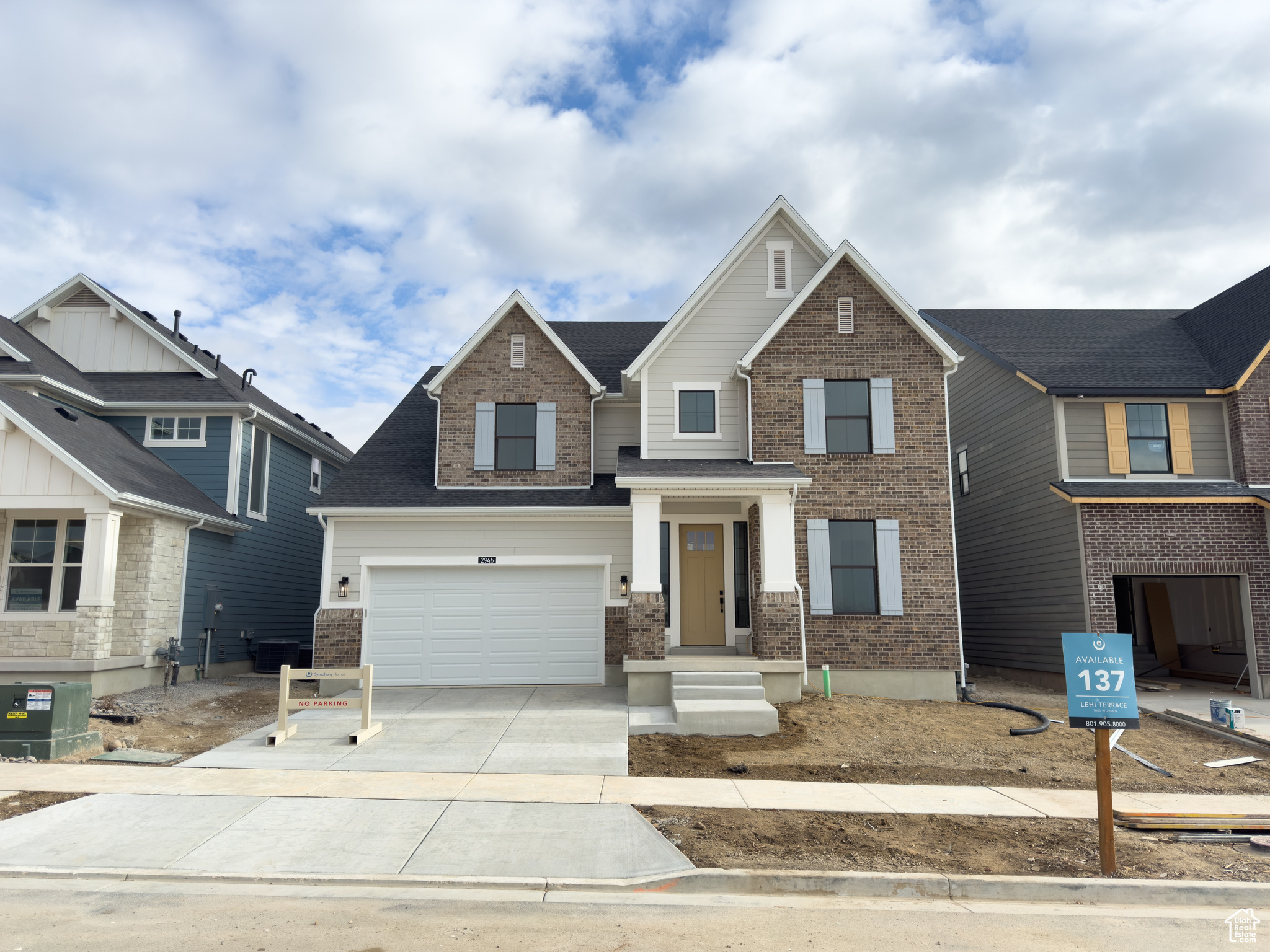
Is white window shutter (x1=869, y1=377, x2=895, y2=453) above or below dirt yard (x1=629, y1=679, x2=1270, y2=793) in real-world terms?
above

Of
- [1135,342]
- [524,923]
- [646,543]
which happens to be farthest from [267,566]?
[1135,342]

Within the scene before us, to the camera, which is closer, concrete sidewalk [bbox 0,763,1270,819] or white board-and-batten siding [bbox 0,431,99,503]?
concrete sidewalk [bbox 0,763,1270,819]

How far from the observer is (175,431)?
18.6 metres

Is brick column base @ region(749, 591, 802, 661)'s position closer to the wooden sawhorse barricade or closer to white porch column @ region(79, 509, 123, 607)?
the wooden sawhorse barricade

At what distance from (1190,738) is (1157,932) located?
7484 mm

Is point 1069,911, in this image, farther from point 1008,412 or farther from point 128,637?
point 128,637

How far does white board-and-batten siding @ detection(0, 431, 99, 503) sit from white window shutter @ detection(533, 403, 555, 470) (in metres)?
7.87

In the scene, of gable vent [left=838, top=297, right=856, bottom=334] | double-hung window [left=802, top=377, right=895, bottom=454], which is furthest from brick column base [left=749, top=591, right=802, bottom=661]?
gable vent [left=838, top=297, right=856, bottom=334]

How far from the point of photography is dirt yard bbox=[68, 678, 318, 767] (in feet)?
36.9

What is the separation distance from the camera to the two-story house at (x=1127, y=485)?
15.9 m

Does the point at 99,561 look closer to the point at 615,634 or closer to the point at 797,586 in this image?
the point at 615,634

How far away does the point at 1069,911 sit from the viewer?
612cm

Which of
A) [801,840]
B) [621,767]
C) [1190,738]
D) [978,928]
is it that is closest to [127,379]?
[621,767]

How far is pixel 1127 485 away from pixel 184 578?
62.7 feet
